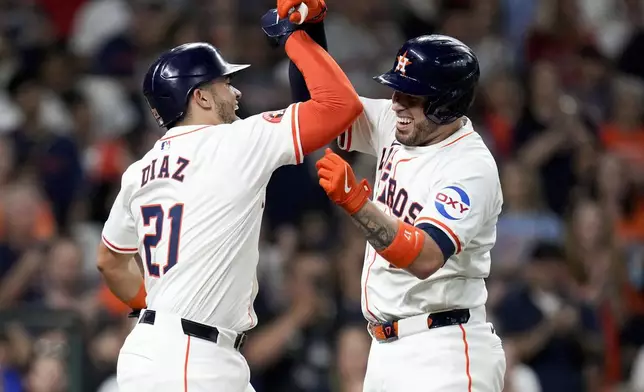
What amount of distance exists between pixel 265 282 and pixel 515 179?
2174 mm

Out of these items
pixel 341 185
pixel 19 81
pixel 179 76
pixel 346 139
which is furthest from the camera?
pixel 19 81

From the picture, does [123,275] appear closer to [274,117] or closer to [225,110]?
[225,110]

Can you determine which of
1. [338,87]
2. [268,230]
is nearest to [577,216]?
[268,230]

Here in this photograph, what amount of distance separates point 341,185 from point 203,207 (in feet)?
2.09

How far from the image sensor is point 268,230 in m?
9.40

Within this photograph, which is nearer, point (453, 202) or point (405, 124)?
point (453, 202)

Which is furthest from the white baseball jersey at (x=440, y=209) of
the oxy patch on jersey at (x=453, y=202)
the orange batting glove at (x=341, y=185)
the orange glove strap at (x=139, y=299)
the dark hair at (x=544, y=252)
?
the dark hair at (x=544, y=252)

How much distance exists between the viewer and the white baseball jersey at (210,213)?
15.6 feet

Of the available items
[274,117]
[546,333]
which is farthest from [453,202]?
[546,333]

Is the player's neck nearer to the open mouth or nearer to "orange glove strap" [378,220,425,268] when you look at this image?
the open mouth

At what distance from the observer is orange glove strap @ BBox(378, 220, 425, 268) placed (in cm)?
454

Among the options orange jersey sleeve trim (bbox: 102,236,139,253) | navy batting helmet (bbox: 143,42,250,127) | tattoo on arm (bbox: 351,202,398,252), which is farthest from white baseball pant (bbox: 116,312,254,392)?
navy batting helmet (bbox: 143,42,250,127)

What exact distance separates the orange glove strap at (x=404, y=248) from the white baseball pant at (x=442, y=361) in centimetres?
48

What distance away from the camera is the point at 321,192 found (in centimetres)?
959
